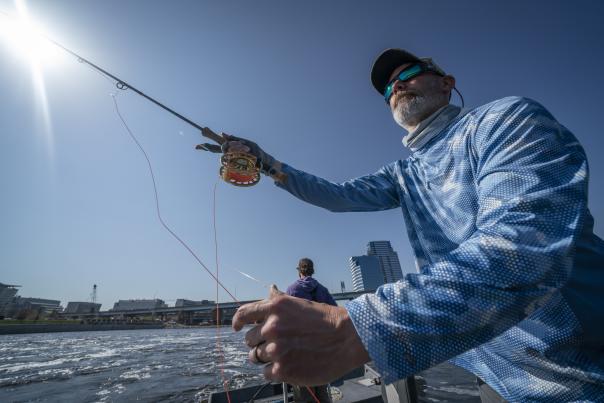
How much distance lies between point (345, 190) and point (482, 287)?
243 cm

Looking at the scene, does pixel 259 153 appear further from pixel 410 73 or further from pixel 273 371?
pixel 273 371

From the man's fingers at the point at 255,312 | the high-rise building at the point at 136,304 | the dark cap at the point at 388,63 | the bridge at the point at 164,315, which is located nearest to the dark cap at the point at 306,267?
the dark cap at the point at 388,63

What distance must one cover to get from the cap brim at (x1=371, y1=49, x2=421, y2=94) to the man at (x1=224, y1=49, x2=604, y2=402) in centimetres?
133

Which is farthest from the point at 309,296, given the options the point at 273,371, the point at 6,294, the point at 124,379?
the point at 6,294

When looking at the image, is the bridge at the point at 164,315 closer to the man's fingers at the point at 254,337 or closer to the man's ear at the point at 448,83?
the man's ear at the point at 448,83

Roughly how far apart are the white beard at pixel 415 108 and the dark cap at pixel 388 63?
0.40 metres

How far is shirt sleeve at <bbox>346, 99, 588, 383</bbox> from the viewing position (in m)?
0.75

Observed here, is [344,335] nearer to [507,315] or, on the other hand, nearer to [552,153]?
[507,315]

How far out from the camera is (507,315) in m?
0.78

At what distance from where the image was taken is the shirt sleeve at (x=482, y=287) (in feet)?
2.46

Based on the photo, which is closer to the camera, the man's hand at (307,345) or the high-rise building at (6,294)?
the man's hand at (307,345)

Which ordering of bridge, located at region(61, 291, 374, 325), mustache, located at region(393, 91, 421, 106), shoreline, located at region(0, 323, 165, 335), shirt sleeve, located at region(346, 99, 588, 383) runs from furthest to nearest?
bridge, located at region(61, 291, 374, 325), shoreline, located at region(0, 323, 165, 335), mustache, located at region(393, 91, 421, 106), shirt sleeve, located at region(346, 99, 588, 383)

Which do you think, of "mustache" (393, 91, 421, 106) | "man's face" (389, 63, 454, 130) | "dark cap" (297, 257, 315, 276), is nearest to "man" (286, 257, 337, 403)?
"dark cap" (297, 257, 315, 276)

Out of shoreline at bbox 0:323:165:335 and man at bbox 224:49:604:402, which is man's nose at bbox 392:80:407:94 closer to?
man at bbox 224:49:604:402
